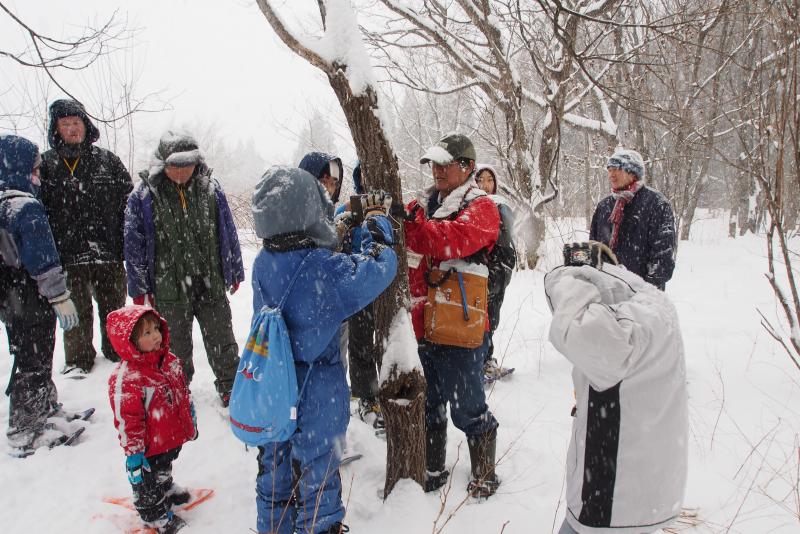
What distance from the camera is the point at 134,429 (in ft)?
7.22

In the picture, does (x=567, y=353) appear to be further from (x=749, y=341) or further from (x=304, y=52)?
(x=749, y=341)

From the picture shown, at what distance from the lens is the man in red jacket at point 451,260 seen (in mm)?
2363

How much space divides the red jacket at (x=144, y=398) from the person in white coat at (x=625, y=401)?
6.54 feet

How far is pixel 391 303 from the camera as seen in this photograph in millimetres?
2375

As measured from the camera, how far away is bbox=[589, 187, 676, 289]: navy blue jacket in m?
3.71

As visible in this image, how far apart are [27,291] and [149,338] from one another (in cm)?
117

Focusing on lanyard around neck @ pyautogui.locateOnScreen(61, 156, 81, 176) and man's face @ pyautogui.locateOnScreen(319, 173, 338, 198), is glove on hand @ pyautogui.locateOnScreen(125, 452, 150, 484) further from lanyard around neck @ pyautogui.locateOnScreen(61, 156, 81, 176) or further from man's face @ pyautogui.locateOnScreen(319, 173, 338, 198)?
lanyard around neck @ pyautogui.locateOnScreen(61, 156, 81, 176)

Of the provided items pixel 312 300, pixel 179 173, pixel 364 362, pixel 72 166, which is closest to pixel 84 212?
pixel 72 166

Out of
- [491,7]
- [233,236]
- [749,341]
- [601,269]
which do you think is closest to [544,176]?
[491,7]

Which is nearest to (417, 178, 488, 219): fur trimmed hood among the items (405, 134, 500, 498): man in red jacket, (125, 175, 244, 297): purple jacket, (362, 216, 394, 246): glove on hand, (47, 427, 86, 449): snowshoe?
(405, 134, 500, 498): man in red jacket

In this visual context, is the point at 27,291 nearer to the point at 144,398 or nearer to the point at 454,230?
the point at 144,398

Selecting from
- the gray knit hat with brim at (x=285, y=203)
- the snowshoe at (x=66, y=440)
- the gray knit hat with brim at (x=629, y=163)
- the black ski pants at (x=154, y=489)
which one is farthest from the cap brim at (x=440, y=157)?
the snowshoe at (x=66, y=440)

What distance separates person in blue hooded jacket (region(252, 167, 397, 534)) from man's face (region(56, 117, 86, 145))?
2735 millimetres

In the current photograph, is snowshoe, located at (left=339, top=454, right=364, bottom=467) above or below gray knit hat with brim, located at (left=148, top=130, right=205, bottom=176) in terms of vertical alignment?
below
